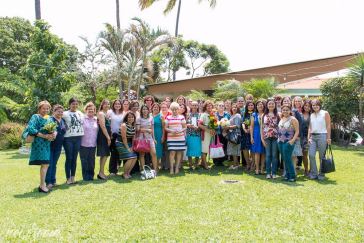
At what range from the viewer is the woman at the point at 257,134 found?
26.4ft

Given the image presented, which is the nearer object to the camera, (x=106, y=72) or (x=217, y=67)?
(x=106, y=72)

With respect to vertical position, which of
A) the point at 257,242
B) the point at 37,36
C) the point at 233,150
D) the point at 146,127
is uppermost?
the point at 37,36

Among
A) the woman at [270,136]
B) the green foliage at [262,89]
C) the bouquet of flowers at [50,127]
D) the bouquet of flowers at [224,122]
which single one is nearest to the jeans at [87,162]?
the bouquet of flowers at [50,127]

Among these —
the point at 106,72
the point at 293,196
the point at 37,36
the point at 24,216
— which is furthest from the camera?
the point at 106,72

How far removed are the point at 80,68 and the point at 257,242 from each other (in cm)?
2620

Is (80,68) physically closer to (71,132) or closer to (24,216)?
(71,132)

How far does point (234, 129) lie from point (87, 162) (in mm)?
3586

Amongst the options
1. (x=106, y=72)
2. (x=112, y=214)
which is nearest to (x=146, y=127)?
(x=112, y=214)

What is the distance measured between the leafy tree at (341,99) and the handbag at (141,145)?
9011mm

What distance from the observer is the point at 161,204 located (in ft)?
18.8

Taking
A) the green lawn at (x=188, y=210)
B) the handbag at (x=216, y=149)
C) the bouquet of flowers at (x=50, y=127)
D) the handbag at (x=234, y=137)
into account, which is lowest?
the green lawn at (x=188, y=210)

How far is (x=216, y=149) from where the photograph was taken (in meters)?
8.68

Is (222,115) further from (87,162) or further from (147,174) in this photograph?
(87,162)

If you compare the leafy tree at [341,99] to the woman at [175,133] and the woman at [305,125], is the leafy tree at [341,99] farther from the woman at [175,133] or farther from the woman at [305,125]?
the woman at [175,133]
